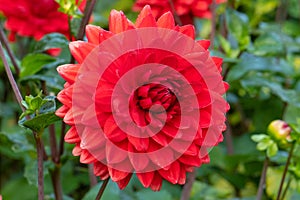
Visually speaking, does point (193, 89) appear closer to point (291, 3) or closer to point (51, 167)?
point (51, 167)

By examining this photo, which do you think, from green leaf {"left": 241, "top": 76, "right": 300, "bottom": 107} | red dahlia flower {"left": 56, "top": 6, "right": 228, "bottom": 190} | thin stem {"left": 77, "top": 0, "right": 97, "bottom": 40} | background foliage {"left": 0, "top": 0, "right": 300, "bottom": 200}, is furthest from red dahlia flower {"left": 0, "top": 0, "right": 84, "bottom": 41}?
red dahlia flower {"left": 56, "top": 6, "right": 228, "bottom": 190}

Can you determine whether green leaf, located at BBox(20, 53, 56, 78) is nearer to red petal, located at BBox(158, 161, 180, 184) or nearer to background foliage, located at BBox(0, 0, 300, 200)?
background foliage, located at BBox(0, 0, 300, 200)

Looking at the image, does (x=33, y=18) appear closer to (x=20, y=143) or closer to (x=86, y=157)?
(x=20, y=143)

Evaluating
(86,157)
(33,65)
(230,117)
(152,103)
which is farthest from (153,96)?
(230,117)

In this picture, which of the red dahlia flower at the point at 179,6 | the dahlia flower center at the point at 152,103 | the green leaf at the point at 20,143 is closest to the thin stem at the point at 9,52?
the green leaf at the point at 20,143

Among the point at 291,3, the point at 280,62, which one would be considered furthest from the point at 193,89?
the point at 291,3

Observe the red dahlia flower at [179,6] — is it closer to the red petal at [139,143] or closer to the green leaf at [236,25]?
the green leaf at [236,25]
